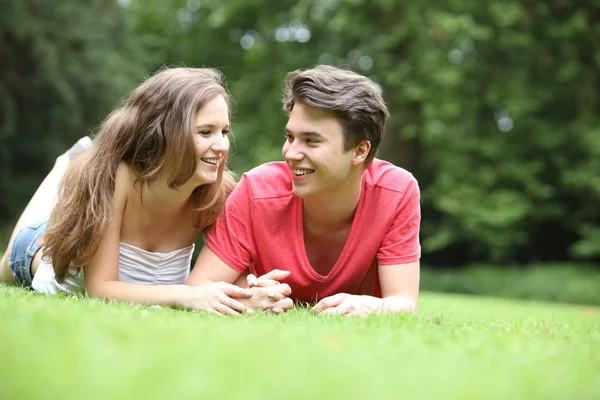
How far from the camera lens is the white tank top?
5.07 meters

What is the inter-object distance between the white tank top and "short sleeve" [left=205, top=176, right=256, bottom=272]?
41 cm

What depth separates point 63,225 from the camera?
461 centimetres

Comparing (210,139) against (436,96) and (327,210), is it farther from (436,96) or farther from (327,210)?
(436,96)

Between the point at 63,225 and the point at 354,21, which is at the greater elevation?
the point at 354,21

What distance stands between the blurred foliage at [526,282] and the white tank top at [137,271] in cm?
1281

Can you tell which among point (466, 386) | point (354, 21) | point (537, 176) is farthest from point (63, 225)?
point (537, 176)

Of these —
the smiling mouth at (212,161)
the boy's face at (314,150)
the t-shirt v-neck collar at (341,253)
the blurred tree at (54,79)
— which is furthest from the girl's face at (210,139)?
the blurred tree at (54,79)

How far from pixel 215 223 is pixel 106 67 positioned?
573 inches

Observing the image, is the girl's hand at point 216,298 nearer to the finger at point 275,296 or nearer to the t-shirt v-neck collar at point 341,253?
the finger at point 275,296

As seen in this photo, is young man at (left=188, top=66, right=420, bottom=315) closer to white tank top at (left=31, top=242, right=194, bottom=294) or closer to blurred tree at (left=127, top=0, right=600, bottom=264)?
white tank top at (left=31, top=242, right=194, bottom=294)

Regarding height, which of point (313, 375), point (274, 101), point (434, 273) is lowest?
point (434, 273)

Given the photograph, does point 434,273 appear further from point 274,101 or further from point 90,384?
point 90,384

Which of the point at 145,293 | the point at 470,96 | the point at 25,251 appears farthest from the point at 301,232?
the point at 470,96

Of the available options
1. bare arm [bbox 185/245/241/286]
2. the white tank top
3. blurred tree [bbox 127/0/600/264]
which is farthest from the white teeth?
blurred tree [bbox 127/0/600/264]
